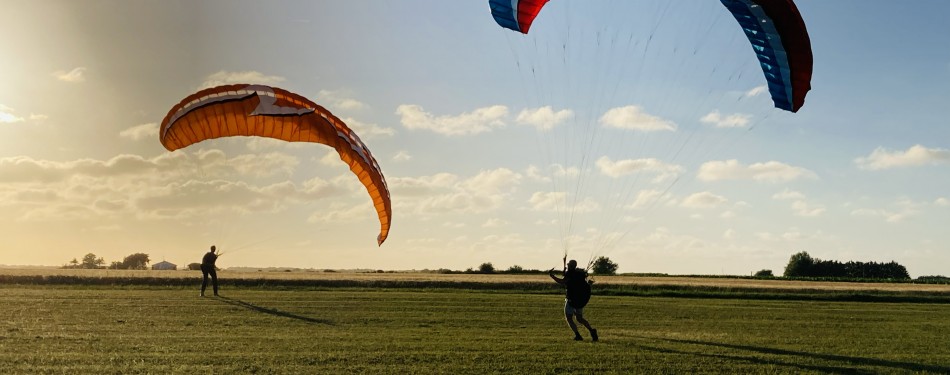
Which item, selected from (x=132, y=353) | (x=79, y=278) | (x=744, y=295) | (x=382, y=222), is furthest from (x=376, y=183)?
(x=744, y=295)

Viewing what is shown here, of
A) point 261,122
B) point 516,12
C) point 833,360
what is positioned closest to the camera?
point 833,360

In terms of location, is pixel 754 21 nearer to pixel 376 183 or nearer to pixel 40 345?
pixel 376 183

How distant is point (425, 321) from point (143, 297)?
9426 millimetres

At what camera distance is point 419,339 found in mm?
14008

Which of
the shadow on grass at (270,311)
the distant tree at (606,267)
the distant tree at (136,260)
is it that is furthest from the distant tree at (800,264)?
the shadow on grass at (270,311)

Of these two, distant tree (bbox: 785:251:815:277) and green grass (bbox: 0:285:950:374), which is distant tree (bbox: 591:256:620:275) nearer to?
distant tree (bbox: 785:251:815:277)

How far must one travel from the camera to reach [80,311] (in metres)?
17.8

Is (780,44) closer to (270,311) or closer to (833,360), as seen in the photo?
(833,360)

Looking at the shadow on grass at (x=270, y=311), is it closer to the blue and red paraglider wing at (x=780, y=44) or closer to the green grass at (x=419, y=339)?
the green grass at (x=419, y=339)

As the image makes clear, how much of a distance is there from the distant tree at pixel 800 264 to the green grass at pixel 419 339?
8867cm

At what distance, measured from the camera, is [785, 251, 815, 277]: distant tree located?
351 feet

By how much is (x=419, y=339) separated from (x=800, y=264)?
340ft

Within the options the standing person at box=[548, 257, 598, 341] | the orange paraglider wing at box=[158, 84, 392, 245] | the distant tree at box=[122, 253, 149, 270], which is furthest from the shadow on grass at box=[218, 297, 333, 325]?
the distant tree at box=[122, 253, 149, 270]

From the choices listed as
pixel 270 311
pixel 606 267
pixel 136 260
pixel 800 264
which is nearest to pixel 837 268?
pixel 800 264
